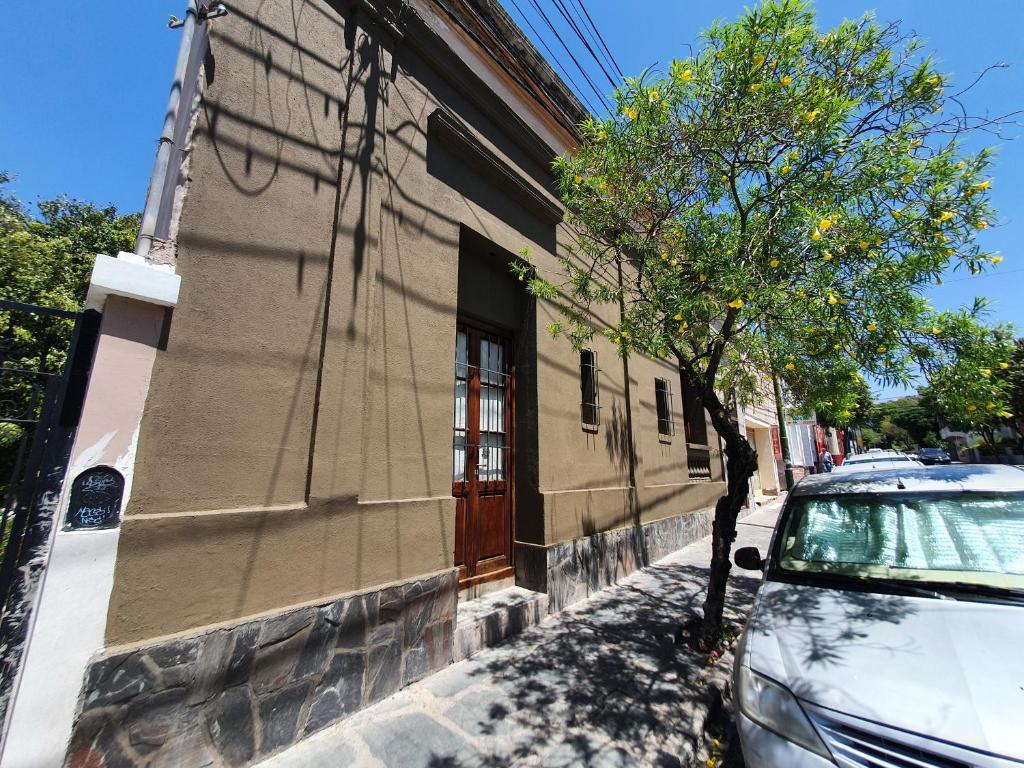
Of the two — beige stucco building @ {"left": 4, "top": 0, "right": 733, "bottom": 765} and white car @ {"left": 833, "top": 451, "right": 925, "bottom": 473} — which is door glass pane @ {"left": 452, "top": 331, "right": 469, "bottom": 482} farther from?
white car @ {"left": 833, "top": 451, "right": 925, "bottom": 473}

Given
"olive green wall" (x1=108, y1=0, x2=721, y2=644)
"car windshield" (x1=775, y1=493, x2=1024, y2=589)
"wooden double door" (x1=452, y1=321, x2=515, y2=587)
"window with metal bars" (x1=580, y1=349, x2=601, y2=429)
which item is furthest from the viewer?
"window with metal bars" (x1=580, y1=349, x2=601, y2=429)

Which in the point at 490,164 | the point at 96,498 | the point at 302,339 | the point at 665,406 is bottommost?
the point at 96,498

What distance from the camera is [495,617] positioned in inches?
172

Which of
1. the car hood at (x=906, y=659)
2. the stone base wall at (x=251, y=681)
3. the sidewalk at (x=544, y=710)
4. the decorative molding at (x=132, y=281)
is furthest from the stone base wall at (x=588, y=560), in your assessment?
the decorative molding at (x=132, y=281)

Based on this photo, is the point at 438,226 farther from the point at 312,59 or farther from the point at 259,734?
the point at 259,734

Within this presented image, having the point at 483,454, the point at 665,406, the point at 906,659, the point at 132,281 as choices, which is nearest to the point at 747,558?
the point at 906,659

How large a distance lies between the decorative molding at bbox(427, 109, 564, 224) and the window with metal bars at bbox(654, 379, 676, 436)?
14.9ft

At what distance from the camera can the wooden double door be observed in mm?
4953

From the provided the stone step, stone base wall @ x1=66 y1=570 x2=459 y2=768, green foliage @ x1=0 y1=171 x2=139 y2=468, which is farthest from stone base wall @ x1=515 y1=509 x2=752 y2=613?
green foliage @ x1=0 y1=171 x2=139 y2=468

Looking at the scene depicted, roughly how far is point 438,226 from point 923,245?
14.0 ft

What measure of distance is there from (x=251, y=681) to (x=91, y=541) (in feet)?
4.04

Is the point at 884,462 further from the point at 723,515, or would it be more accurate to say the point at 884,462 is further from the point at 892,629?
the point at 892,629

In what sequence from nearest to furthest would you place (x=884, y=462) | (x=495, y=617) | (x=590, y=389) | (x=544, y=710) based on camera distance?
(x=544, y=710) → (x=495, y=617) → (x=590, y=389) → (x=884, y=462)

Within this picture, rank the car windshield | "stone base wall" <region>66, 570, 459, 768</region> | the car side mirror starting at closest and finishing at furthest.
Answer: "stone base wall" <region>66, 570, 459, 768</region>, the car windshield, the car side mirror
